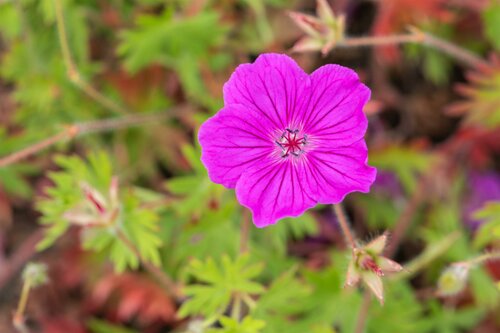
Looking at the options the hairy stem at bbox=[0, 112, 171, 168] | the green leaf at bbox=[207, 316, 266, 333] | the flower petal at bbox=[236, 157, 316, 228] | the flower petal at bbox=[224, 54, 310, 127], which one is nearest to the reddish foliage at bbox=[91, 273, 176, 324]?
the hairy stem at bbox=[0, 112, 171, 168]

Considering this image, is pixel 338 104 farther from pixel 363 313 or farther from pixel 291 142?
pixel 363 313

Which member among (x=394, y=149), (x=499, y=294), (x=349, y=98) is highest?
(x=349, y=98)

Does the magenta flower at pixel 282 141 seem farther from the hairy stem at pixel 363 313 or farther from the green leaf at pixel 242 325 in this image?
the hairy stem at pixel 363 313

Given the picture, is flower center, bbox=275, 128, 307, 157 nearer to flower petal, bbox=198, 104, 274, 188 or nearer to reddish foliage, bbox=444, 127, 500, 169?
flower petal, bbox=198, 104, 274, 188

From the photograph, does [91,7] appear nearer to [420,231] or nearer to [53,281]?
[53,281]

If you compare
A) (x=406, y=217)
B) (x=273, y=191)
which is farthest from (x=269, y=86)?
(x=406, y=217)

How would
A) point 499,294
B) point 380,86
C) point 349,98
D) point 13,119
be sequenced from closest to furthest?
point 349,98 < point 499,294 < point 13,119 < point 380,86

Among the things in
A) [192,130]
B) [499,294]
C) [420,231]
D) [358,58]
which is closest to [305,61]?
[358,58]
